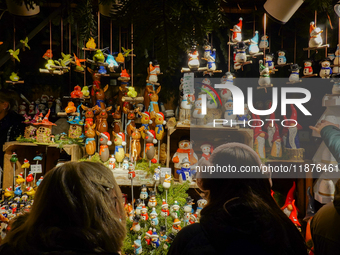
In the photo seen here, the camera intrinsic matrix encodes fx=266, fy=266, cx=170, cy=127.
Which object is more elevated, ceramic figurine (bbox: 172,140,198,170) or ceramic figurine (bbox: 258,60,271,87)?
ceramic figurine (bbox: 258,60,271,87)

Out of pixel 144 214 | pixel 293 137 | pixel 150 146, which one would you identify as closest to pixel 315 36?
pixel 293 137

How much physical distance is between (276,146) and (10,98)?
2.46 metres

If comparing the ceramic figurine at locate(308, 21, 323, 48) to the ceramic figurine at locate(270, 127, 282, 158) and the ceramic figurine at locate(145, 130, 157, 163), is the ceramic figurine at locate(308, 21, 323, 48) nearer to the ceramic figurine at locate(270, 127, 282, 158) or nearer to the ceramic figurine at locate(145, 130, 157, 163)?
the ceramic figurine at locate(270, 127, 282, 158)

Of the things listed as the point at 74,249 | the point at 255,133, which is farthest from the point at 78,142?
the point at 74,249

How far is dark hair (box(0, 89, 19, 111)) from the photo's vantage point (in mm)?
2436

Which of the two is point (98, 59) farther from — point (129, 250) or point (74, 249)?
point (74, 249)

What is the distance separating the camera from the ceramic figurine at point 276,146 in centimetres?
232

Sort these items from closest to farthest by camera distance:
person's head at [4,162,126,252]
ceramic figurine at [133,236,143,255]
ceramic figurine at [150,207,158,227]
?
1. person's head at [4,162,126,252]
2. ceramic figurine at [133,236,143,255]
3. ceramic figurine at [150,207,158,227]

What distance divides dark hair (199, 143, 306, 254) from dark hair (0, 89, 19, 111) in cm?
225

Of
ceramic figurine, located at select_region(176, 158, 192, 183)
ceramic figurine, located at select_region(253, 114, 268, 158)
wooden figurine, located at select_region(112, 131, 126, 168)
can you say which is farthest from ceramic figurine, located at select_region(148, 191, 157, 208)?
ceramic figurine, located at select_region(253, 114, 268, 158)

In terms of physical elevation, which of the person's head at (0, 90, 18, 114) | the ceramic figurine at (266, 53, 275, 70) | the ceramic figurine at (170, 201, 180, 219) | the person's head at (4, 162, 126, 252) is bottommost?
the ceramic figurine at (170, 201, 180, 219)

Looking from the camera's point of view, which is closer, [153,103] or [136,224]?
[136,224]

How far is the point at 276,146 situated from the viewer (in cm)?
232

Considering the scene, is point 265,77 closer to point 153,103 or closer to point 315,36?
point 315,36
